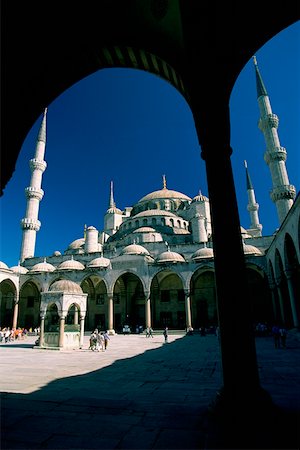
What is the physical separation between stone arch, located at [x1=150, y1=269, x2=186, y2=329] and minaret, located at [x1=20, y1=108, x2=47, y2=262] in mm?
17279

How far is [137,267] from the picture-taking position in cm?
2786

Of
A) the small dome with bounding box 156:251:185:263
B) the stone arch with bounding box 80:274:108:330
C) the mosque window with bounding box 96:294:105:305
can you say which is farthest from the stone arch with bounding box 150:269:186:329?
the mosque window with bounding box 96:294:105:305

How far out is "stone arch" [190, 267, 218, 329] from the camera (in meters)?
29.2

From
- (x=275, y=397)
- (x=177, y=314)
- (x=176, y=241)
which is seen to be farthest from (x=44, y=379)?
(x=176, y=241)

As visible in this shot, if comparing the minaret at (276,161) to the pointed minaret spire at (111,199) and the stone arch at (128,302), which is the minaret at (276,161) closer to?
the stone arch at (128,302)

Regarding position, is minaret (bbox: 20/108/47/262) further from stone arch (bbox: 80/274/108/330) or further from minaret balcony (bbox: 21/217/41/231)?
stone arch (bbox: 80/274/108/330)

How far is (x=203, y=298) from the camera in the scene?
3003cm

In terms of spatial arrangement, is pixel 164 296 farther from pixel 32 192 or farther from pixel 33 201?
pixel 32 192

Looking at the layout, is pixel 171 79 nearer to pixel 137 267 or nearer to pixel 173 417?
pixel 173 417

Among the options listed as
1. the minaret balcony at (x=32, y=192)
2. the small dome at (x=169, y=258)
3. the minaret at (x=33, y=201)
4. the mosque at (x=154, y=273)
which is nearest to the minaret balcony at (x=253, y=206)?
the mosque at (x=154, y=273)

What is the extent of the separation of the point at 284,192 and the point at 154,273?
14674 millimetres

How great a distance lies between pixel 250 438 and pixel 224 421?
1.52ft

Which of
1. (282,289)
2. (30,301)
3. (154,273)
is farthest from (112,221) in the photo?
(282,289)

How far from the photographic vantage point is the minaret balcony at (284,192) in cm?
2600
